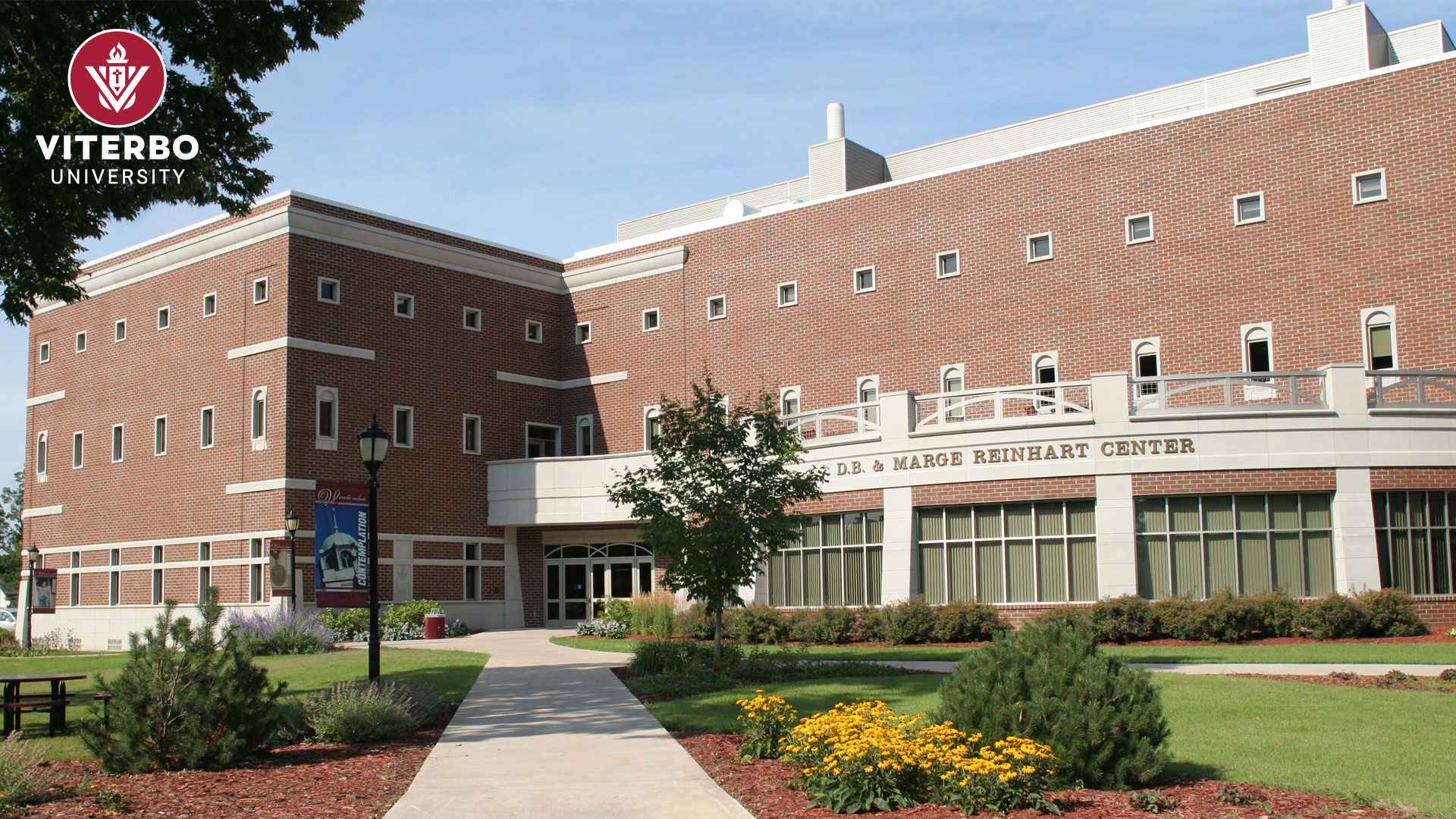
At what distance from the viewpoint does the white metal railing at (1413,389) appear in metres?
25.0

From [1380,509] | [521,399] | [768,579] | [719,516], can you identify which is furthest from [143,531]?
[1380,509]

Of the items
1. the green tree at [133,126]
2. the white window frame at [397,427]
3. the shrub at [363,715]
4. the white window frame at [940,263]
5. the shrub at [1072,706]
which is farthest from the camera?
the white window frame at [397,427]

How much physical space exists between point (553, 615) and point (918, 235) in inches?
722

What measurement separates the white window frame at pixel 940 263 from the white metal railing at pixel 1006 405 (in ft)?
12.2

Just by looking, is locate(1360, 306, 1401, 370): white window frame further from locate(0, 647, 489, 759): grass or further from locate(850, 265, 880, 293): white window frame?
locate(0, 647, 489, 759): grass

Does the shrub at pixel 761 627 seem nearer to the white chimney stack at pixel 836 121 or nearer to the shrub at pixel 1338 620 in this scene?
the shrub at pixel 1338 620

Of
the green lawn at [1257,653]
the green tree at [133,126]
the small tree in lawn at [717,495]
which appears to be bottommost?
the green lawn at [1257,653]

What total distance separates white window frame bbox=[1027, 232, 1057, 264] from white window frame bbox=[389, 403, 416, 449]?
20.2 metres

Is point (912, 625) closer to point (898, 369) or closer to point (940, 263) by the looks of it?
point (898, 369)

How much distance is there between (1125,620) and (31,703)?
63.6 feet

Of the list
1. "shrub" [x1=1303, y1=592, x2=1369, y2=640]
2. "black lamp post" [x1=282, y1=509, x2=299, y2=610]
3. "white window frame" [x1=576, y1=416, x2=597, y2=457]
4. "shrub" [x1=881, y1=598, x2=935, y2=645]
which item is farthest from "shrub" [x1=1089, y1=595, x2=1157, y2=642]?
"white window frame" [x1=576, y1=416, x2=597, y2=457]

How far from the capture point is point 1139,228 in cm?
3158

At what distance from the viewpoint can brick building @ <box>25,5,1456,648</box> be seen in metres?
25.4

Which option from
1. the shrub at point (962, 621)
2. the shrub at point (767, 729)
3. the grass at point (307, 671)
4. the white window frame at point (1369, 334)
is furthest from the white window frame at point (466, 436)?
the shrub at point (767, 729)
